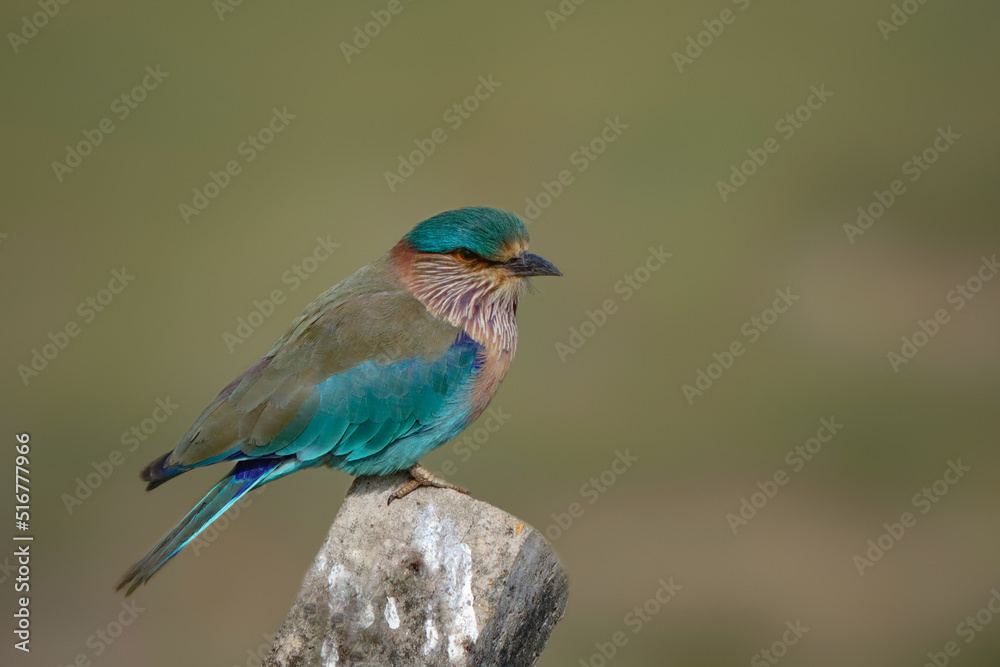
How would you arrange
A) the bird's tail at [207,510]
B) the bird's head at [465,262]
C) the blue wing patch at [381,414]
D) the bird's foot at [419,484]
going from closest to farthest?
the bird's tail at [207,510] → the bird's foot at [419,484] → the blue wing patch at [381,414] → the bird's head at [465,262]

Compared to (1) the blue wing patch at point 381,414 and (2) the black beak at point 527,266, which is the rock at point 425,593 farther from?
(2) the black beak at point 527,266

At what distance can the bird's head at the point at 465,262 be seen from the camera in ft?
20.1

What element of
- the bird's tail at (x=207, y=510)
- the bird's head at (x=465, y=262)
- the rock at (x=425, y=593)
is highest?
the bird's head at (x=465, y=262)

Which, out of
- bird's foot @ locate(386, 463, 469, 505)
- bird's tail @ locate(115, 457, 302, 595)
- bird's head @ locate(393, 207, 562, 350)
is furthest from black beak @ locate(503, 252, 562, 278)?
bird's tail @ locate(115, 457, 302, 595)

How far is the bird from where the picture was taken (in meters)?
5.54

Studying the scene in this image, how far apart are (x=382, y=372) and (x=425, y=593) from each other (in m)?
1.52

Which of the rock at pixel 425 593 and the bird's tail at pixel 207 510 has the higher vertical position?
the rock at pixel 425 593

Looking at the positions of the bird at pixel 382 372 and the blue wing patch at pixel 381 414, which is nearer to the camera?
the bird at pixel 382 372

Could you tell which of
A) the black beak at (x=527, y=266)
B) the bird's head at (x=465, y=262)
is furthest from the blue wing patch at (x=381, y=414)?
the black beak at (x=527, y=266)

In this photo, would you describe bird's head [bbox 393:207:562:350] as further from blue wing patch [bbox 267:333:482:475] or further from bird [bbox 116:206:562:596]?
blue wing patch [bbox 267:333:482:475]

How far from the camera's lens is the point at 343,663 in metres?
4.55

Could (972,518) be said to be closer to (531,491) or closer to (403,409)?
(531,491)

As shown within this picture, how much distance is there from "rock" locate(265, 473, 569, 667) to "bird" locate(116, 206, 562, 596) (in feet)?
1.40

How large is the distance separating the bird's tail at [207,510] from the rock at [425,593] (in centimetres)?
74
